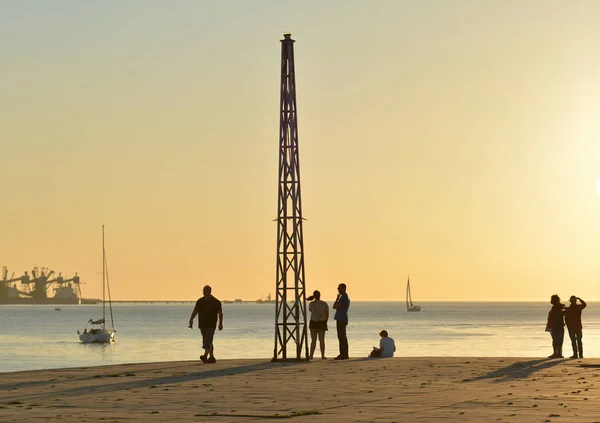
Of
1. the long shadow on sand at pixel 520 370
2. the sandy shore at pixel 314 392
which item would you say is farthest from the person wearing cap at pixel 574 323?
the sandy shore at pixel 314 392

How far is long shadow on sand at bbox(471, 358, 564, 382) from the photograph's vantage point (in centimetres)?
2477

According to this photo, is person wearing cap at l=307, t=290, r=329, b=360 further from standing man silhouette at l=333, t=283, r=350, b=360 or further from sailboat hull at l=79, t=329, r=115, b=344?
sailboat hull at l=79, t=329, r=115, b=344

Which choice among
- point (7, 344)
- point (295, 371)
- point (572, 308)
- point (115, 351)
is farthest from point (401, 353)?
point (295, 371)

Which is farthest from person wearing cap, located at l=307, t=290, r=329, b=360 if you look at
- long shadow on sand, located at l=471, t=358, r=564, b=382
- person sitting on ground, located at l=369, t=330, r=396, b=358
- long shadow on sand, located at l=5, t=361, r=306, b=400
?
long shadow on sand, located at l=471, t=358, r=564, b=382

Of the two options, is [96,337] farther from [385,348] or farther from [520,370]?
[520,370]

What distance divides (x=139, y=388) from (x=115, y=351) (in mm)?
78015

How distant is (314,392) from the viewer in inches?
842

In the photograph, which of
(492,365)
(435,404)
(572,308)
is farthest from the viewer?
(572,308)

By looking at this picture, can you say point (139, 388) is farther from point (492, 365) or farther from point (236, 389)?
point (492, 365)

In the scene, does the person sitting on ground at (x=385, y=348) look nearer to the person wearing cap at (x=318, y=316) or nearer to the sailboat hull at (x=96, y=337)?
the person wearing cap at (x=318, y=316)

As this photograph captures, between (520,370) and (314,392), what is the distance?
24.0 feet

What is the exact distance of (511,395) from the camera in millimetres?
20422

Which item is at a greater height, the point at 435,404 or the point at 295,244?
the point at 295,244

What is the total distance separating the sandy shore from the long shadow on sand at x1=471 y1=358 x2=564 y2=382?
23 millimetres
